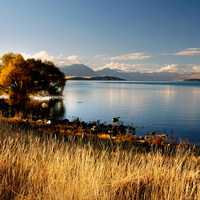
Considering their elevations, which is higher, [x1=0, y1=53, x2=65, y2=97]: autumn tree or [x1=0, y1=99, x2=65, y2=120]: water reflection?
[x1=0, y1=53, x2=65, y2=97]: autumn tree

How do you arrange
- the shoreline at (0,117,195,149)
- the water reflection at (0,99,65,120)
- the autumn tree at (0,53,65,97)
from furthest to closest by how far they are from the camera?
1. the autumn tree at (0,53,65,97)
2. the water reflection at (0,99,65,120)
3. the shoreline at (0,117,195,149)

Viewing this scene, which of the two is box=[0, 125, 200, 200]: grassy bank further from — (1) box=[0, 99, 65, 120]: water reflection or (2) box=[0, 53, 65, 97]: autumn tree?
(2) box=[0, 53, 65, 97]: autumn tree

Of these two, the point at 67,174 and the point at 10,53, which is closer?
the point at 67,174

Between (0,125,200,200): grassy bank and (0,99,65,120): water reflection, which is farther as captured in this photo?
(0,99,65,120): water reflection

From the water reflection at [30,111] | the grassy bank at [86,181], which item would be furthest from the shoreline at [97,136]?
the grassy bank at [86,181]

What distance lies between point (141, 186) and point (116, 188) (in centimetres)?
46

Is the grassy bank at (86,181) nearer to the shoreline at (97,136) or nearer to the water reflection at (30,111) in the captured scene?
the shoreline at (97,136)

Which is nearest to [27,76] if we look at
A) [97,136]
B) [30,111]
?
[30,111]

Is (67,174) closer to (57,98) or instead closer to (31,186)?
(31,186)

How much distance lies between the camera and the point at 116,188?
177 inches

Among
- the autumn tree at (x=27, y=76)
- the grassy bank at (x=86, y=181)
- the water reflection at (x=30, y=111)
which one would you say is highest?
the autumn tree at (x=27, y=76)

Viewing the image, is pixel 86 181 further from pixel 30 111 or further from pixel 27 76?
pixel 27 76

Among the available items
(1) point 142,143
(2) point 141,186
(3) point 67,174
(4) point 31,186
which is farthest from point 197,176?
(1) point 142,143

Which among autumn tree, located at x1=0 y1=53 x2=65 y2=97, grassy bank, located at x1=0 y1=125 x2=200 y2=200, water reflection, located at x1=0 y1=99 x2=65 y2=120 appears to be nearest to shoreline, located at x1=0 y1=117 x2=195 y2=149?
water reflection, located at x1=0 y1=99 x2=65 y2=120
